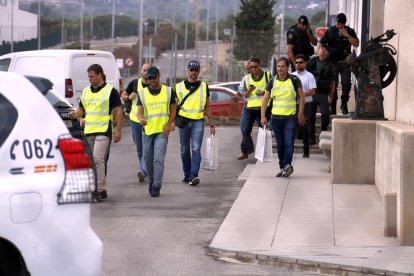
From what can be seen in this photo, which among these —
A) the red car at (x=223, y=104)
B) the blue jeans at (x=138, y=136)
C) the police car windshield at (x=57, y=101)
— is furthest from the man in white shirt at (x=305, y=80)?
the red car at (x=223, y=104)

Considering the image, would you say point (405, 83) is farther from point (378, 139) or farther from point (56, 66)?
point (56, 66)

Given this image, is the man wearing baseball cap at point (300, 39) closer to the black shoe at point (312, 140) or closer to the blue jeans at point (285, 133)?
the black shoe at point (312, 140)

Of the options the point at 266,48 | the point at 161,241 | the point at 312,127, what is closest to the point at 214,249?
the point at 161,241

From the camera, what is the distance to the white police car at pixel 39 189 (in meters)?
6.59

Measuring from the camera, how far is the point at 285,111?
57.6 ft

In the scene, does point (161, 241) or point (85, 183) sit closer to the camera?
point (85, 183)

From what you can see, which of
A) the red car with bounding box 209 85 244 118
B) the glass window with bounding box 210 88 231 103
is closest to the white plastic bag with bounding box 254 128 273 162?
the red car with bounding box 209 85 244 118

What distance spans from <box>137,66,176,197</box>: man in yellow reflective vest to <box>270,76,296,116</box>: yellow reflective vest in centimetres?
229

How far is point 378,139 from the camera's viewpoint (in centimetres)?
1580

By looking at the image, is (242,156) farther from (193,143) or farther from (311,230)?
(311,230)

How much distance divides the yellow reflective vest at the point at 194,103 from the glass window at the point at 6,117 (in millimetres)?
10333

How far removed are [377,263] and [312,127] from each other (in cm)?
1095

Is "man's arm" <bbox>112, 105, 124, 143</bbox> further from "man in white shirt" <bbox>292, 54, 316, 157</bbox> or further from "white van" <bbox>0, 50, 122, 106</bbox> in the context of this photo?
"white van" <bbox>0, 50, 122, 106</bbox>

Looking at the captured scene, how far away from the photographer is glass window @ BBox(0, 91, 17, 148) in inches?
262
